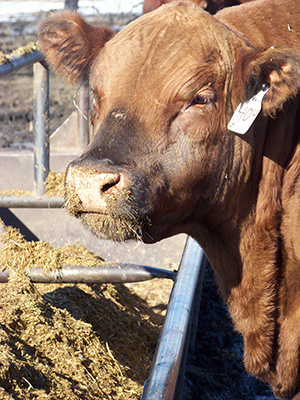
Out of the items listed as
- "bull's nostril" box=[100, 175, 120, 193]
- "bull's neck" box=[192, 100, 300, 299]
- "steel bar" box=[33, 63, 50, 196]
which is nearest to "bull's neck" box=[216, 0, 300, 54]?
"bull's neck" box=[192, 100, 300, 299]

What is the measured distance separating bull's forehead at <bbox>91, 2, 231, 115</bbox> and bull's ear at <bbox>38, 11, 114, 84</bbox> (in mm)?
355

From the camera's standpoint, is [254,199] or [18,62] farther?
[18,62]

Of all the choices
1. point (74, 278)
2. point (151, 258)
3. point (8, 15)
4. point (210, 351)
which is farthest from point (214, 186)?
point (8, 15)

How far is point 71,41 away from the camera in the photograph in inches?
103

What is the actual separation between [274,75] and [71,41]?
3.58ft

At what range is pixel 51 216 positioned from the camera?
15.2 feet

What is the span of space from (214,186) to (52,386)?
1.12 meters

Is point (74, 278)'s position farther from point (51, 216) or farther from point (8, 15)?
point (8, 15)

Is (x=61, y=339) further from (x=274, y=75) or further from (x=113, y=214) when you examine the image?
(x=274, y=75)

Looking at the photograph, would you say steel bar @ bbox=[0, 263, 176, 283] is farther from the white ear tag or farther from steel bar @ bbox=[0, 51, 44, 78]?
steel bar @ bbox=[0, 51, 44, 78]

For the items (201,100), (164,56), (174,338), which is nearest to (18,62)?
(164,56)

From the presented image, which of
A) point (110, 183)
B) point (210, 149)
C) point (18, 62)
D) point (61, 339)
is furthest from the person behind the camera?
point (18, 62)

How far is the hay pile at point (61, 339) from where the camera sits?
2236 mm

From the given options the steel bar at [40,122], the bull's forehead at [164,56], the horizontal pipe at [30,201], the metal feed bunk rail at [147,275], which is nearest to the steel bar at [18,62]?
the metal feed bunk rail at [147,275]
